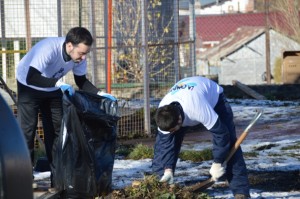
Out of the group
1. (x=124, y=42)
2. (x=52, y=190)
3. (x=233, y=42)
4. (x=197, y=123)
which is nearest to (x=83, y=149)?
(x=52, y=190)

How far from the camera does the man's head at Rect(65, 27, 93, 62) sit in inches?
284

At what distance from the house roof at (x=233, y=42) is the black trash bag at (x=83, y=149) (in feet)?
122

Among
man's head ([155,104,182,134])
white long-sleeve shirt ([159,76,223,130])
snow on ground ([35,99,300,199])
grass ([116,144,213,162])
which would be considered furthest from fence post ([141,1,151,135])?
man's head ([155,104,182,134])

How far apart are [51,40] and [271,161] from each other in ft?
10.5

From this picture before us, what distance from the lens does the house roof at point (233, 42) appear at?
44.9 metres

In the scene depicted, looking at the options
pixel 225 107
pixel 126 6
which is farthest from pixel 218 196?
pixel 126 6

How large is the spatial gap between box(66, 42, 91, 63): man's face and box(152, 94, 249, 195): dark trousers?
0.97 m

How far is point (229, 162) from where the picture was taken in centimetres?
730

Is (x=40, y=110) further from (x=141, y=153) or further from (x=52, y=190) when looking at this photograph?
(x=141, y=153)

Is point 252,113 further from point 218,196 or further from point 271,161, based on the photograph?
point 218,196

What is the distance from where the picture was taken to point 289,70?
67.3ft

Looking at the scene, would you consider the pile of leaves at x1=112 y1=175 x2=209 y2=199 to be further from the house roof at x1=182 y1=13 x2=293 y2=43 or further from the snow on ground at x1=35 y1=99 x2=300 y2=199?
the house roof at x1=182 y1=13 x2=293 y2=43

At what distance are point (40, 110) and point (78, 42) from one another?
3.10ft

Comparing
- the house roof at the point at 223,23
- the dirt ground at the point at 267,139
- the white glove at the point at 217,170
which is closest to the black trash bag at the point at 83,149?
the white glove at the point at 217,170
